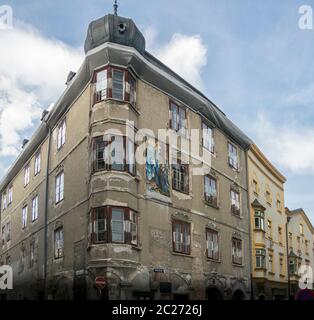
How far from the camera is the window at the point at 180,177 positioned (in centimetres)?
1745

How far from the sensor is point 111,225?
1426 centimetres

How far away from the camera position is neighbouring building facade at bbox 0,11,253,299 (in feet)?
47.8

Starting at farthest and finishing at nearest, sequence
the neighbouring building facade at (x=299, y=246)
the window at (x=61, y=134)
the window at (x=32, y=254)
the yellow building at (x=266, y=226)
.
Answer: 1. the neighbouring building facade at (x=299, y=246)
2. the yellow building at (x=266, y=226)
3. the window at (x=32, y=254)
4. the window at (x=61, y=134)

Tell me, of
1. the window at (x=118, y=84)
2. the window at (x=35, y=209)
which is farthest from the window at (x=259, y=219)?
the window at (x=118, y=84)

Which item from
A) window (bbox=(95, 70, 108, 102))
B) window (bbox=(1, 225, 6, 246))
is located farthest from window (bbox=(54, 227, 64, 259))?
window (bbox=(1, 225, 6, 246))

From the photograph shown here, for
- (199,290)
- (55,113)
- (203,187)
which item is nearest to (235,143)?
(203,187)

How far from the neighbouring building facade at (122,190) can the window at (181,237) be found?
0.04 m

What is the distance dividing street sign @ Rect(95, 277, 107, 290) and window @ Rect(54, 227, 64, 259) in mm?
2339

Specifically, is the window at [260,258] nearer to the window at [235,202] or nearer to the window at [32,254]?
the window at [235,202]

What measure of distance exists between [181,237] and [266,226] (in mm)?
8070

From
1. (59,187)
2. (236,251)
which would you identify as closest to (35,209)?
(59,187)

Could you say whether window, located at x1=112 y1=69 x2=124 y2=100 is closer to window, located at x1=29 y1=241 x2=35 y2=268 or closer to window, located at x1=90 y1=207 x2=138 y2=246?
window, located at x1=90 y1=207 x2=138 y2=246

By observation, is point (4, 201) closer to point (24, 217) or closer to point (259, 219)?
point (24, 217)

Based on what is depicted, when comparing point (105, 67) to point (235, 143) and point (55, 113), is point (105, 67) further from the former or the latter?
point (235, 143)
